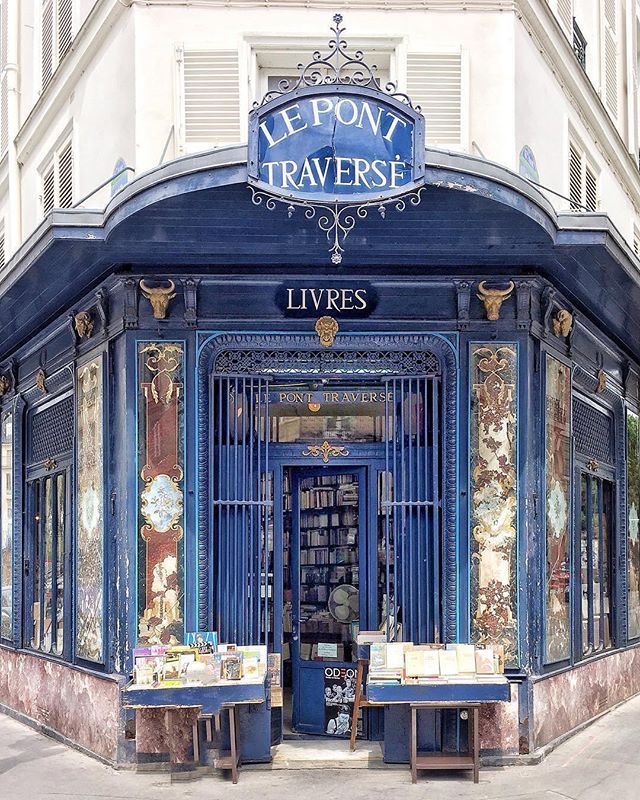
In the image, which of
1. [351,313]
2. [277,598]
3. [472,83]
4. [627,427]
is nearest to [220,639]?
[277,598]

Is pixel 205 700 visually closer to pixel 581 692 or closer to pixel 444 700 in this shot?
pixel 444 700

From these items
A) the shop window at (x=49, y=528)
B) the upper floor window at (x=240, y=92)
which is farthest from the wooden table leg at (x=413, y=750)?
the upper floor window at (x=240, y=92)

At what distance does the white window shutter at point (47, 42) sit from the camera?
12.7 metres

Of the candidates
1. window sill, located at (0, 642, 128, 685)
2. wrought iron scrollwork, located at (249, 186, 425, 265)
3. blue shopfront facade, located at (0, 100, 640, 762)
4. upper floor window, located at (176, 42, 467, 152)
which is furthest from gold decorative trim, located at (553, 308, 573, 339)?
window sill, located at (0, 642, 128, 685)

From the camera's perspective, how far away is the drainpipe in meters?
13.7

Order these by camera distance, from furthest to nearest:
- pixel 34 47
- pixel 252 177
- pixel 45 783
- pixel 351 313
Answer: pixel 34 47 < pixel 351 313 < pixel 45 783 < pixel 252 177

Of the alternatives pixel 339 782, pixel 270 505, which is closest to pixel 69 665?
pixel 270 505

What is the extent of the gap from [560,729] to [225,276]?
191 inches

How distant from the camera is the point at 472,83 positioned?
33.1 feet

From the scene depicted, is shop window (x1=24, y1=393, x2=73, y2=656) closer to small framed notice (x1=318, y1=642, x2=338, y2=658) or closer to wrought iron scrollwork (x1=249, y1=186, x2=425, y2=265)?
small framed notice (x1=318, y1=642, x2=338, y2=658)

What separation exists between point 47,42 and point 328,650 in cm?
719

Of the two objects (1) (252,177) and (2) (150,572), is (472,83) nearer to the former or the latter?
(1) (252,177)

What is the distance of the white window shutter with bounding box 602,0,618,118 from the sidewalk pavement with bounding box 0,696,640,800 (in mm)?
7671

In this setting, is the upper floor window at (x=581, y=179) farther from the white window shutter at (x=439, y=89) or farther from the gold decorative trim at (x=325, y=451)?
the gold decorative trim at (x=325, y=451)
